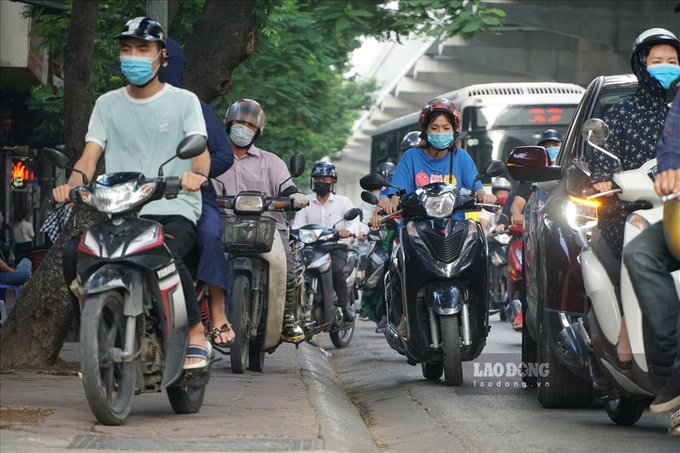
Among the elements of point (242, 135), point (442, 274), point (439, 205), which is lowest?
point (442, 274)

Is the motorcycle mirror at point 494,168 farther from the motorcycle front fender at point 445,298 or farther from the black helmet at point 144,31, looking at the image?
the black helmet at point 144,31

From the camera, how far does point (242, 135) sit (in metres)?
11.1

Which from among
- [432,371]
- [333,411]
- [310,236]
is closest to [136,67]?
[333,411]

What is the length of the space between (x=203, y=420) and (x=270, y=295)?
345 cm

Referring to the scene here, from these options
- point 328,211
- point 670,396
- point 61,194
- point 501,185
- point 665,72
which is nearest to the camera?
point 670,396

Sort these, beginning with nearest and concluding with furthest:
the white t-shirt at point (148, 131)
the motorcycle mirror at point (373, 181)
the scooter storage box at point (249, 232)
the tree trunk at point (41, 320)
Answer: the white t-shirt at point (148, 131) → the tree trunk at point (41, 320) → the motorcycle mirror at point (373, 181) → the scooter storage box at point (249, 232)

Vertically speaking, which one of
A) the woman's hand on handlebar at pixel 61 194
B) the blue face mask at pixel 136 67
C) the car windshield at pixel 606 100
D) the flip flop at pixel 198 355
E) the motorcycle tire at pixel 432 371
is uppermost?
the blue face mask at pixel 136 67

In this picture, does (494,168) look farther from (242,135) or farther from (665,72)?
(665,72)

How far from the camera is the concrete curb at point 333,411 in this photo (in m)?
6.85

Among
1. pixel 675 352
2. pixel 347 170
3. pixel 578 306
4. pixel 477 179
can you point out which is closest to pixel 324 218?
pixel 477 179

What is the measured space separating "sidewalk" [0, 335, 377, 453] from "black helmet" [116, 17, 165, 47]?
1.85 metres

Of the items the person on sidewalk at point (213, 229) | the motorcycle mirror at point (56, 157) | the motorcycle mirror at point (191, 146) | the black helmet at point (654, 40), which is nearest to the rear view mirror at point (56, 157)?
the motorcycle mirror at point (56, 157)

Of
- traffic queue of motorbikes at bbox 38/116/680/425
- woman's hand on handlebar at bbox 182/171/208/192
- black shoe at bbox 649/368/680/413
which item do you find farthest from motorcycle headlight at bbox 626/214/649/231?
woman's hand on handlebar at bbox 182/171/208/192

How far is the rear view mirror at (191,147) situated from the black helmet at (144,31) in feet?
2.13
